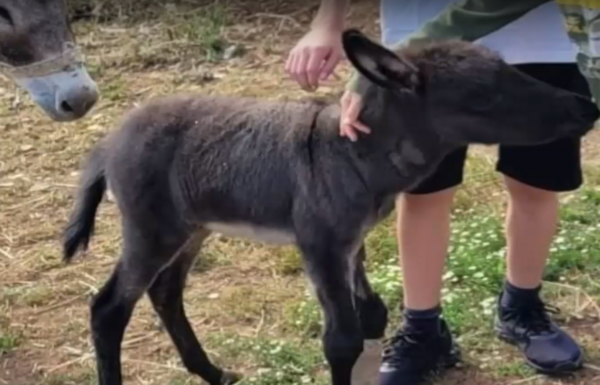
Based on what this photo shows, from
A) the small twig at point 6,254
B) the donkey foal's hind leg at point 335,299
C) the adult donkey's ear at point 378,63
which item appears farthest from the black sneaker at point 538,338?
the small twig at point 6,254

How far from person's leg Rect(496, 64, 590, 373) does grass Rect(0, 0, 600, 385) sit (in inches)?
2.7

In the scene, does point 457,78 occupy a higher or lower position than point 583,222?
higher

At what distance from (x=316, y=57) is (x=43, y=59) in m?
0.67

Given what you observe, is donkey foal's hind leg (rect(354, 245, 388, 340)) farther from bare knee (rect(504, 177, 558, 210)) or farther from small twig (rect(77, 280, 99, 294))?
small twig (rect(77, 280, 99, 294))

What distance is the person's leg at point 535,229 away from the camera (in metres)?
3.15

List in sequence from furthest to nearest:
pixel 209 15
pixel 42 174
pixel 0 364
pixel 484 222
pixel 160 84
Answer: pixel 209 15
pixel 160 84
pixel 42 174
pixel 484 222
pixel 0 364

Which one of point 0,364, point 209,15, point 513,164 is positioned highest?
point 513,164

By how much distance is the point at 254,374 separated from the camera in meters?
3.30

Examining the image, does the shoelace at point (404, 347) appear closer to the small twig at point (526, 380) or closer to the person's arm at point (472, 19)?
the small twig at point (526, 380)

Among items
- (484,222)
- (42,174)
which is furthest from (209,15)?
(484,222)

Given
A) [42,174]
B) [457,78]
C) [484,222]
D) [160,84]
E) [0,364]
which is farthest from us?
[160,84]

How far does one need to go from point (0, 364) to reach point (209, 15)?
12.3ft

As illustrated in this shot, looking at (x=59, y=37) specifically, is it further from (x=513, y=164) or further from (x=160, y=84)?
(x=160, y=84)

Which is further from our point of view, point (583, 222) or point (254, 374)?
point (583, 222)
